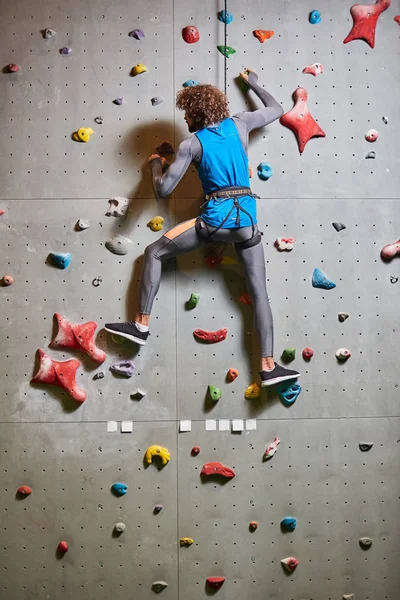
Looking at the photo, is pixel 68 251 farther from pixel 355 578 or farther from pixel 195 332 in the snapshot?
pixel 355 578

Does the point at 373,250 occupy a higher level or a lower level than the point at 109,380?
higher

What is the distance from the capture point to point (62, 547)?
254 centimetres

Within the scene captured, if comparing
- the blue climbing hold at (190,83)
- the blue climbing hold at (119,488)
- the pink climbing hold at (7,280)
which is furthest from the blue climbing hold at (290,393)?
the blue climbing hold at (190,83)

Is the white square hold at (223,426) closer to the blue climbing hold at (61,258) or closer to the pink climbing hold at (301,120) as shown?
the blue climbing hold at (61,258)

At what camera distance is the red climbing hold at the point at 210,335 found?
2586 millimetres

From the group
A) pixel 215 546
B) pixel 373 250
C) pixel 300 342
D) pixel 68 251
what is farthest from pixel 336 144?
pixel 215 546

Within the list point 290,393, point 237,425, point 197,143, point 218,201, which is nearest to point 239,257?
point 218,201

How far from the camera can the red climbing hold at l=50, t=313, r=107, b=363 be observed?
8.43 feet

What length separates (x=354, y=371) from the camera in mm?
2643

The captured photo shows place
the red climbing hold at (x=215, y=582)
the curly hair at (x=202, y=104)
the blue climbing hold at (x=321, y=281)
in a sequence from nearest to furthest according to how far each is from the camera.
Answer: the curly hair at (x=202, y=104), the red climbing hold at (x=215, y=582), the blue climbing hold at (x=321, y=281)

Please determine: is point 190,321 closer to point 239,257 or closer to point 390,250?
point 239,257

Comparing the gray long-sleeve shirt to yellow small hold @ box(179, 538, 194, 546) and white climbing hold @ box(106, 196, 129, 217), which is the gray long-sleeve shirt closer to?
white climbing hold @ box(106, 196, 129, 217)

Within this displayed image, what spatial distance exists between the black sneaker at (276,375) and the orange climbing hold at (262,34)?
1566 mm

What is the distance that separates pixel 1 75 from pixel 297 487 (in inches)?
94.9
